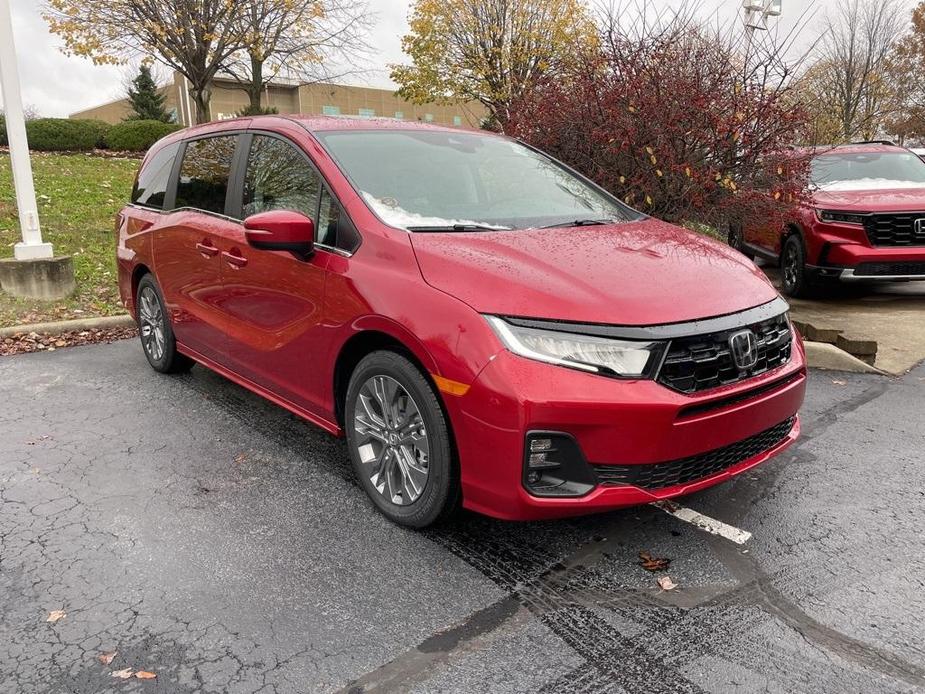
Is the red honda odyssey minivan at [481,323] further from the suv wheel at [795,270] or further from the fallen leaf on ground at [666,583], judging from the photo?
the suv wheel at [795,270]

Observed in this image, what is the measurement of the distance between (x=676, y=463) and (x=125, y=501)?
2.48 metres

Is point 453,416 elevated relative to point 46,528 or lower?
elevated

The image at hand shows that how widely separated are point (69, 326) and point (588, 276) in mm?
5506

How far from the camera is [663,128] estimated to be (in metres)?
5.90

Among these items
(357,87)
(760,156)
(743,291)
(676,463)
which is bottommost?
(676,463)

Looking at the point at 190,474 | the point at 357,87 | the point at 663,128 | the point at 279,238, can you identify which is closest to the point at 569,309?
the point at 279,238

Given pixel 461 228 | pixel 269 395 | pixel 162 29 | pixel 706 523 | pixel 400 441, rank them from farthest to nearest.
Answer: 1. pixel 162 29
2. pixel 269 395
3. pixel 461 228
4. pixel 706 523
5. pixel 400 441

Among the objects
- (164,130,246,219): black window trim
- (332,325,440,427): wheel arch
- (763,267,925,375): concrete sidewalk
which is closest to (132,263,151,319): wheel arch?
(164,130,246,219): black window trim

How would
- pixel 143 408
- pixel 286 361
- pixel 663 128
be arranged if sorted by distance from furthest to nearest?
pixel 663 128 → pixel 143 408 → pixel 286 361

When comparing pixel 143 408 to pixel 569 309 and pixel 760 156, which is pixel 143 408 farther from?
pixel 760 156

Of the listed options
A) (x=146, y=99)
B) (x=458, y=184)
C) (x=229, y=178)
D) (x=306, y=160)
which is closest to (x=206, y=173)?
(x=229, y=178)

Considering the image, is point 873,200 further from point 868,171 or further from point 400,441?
point 400,441

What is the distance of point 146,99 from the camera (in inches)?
1361

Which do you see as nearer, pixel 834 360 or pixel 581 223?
pixel 581 223
